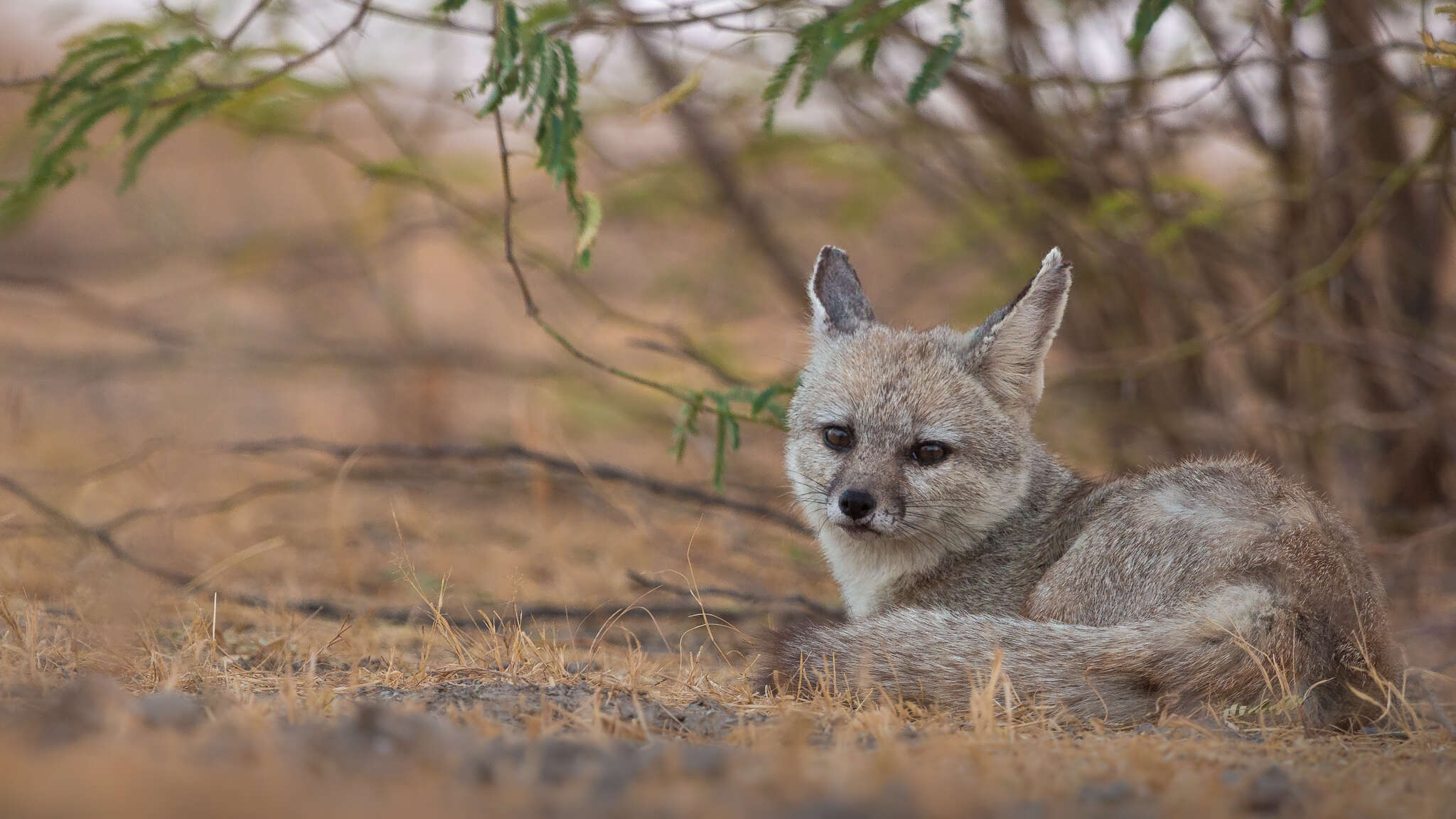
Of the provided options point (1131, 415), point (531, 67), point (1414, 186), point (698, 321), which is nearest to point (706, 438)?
point (698, 321)

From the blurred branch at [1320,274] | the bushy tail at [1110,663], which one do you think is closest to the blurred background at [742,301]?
the blurred branch at [1320,274]

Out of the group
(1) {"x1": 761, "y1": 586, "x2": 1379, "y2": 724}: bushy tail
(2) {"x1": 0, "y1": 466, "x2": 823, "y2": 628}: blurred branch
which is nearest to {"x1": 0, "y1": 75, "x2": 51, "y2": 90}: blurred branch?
(2) {"x1": 0, "y1": 466, "x2": 823, "y2": 628}: blurred branch

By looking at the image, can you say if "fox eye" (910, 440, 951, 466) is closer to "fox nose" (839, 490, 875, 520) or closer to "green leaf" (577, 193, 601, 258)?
"fox nose" (839, 490, 875, 520)

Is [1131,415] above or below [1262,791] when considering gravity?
above

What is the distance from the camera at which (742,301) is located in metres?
10.2

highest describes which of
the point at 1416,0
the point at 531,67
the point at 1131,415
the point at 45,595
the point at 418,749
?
the point at 1416,0

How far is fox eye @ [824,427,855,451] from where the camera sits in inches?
192

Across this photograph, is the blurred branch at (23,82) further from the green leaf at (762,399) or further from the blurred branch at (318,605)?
the green leaf at (762,399)

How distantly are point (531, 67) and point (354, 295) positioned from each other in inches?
369

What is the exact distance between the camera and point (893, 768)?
2500mm

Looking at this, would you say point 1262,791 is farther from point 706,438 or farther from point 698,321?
point 698,321

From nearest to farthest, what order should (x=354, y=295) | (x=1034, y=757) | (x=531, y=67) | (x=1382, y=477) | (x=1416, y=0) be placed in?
(x=1034, y=757) < (x=531, y=67) < (x=1416, y=0) < (x=1382, y=477) < (x=354, y=295)

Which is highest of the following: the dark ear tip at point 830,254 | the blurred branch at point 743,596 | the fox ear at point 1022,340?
the dark ear tip at point 830,254

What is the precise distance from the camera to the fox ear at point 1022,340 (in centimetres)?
479
